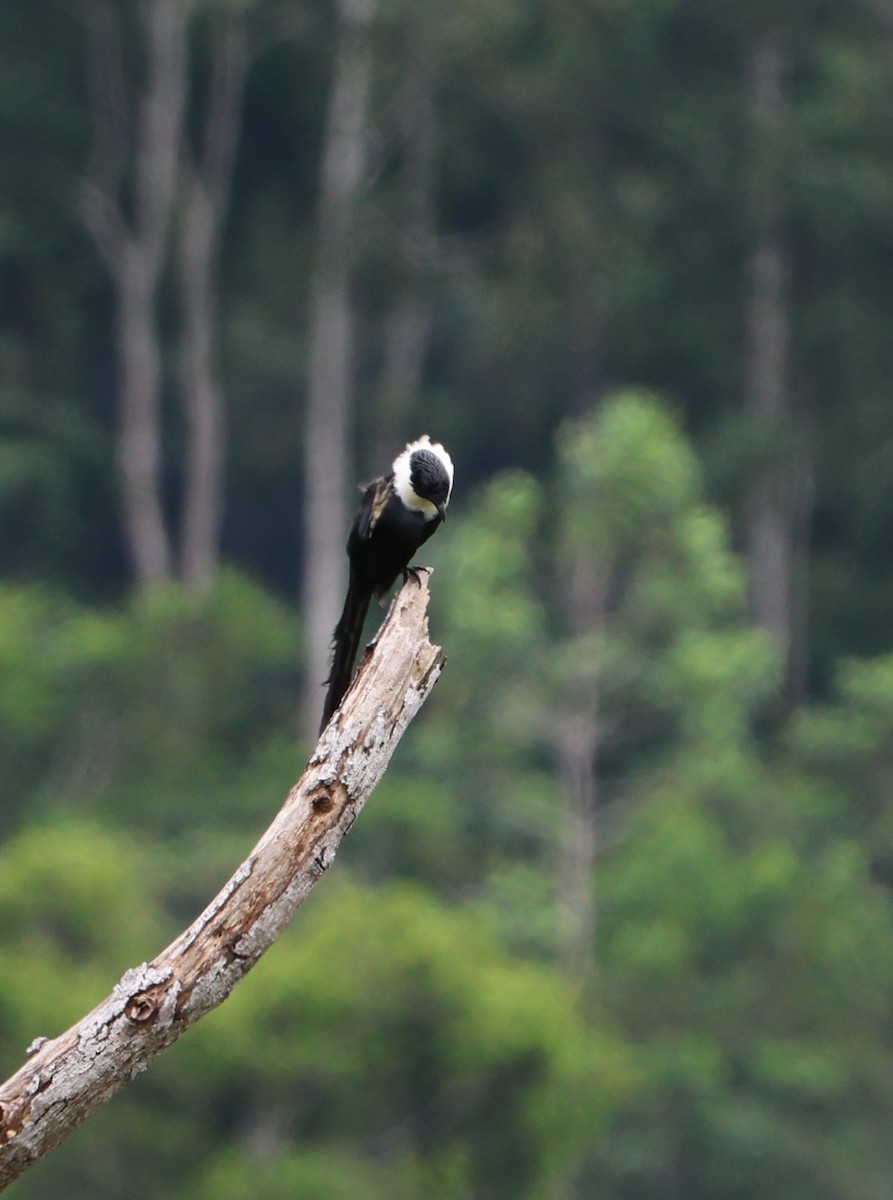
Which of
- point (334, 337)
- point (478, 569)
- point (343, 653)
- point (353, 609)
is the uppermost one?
point (334, 337)

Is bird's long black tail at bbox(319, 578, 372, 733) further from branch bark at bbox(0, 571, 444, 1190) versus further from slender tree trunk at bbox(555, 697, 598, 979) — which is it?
slender tree trunk at bbox(555, 697, 598, 979)

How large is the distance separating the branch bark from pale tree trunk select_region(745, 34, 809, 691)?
31.9 meters

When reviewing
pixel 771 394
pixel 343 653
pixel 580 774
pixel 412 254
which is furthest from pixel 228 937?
pixel 771 394

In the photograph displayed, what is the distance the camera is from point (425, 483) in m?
Result: 8.20

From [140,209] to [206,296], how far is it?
5.98ft

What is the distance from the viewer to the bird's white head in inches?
323

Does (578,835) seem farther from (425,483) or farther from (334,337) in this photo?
(425,483)

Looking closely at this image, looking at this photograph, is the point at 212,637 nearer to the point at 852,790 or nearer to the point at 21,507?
the point at 21,507

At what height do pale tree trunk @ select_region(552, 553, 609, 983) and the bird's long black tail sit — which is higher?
pale tree trunk @ select_region(552, 553, 609, 983)

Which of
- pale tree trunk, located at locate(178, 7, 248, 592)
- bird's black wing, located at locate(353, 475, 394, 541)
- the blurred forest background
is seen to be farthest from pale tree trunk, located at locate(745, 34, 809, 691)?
bird's black wing, located at locate(353, 475, 394, 541)

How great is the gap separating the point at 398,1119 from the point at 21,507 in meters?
19.8

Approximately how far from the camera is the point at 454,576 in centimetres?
3138

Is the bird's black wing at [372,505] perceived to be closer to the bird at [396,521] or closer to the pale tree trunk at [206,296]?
the bird at [396,521]

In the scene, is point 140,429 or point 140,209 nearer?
point 140,429
